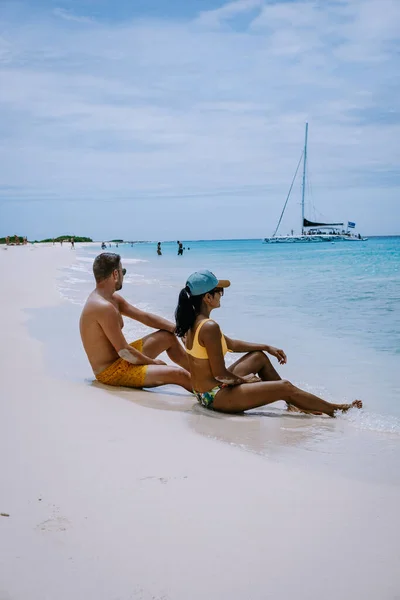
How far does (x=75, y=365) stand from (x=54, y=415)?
81.3 inches

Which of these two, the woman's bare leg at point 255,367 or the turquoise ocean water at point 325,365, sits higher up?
the woman's bare leg at point 255,367

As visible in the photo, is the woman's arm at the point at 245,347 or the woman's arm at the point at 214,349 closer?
the woman's arm at the point at 214,349

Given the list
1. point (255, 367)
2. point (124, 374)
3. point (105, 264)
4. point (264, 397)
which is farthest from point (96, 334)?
point (264, 397)

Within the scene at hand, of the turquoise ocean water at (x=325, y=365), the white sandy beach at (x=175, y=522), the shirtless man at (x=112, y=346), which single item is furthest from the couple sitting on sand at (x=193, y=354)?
the white sandy beach at (x=175, y=522)

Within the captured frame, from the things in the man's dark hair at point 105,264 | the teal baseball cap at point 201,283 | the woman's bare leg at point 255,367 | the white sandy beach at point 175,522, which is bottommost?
the white sandy beach at point 175,522

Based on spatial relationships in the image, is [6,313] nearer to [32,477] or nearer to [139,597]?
[32,477]

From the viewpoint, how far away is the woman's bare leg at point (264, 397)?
4043mm

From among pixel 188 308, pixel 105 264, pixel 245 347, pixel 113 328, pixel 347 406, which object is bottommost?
pixel 347 406

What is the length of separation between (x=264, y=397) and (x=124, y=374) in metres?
1.36

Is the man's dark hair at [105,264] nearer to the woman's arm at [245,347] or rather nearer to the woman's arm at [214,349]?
the woman's arm at [245,347]

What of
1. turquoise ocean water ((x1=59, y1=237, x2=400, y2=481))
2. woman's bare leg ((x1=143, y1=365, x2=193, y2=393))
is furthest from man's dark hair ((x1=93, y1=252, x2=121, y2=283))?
turquoise ocean water ((x1=59, y1=237, x2=400, y2=481))

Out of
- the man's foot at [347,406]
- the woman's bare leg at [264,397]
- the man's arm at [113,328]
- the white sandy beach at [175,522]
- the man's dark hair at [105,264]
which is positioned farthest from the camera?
the man's dark hair at [105,264]

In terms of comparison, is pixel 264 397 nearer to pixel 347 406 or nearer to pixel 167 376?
pixel 347 406

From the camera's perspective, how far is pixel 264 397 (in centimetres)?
405
